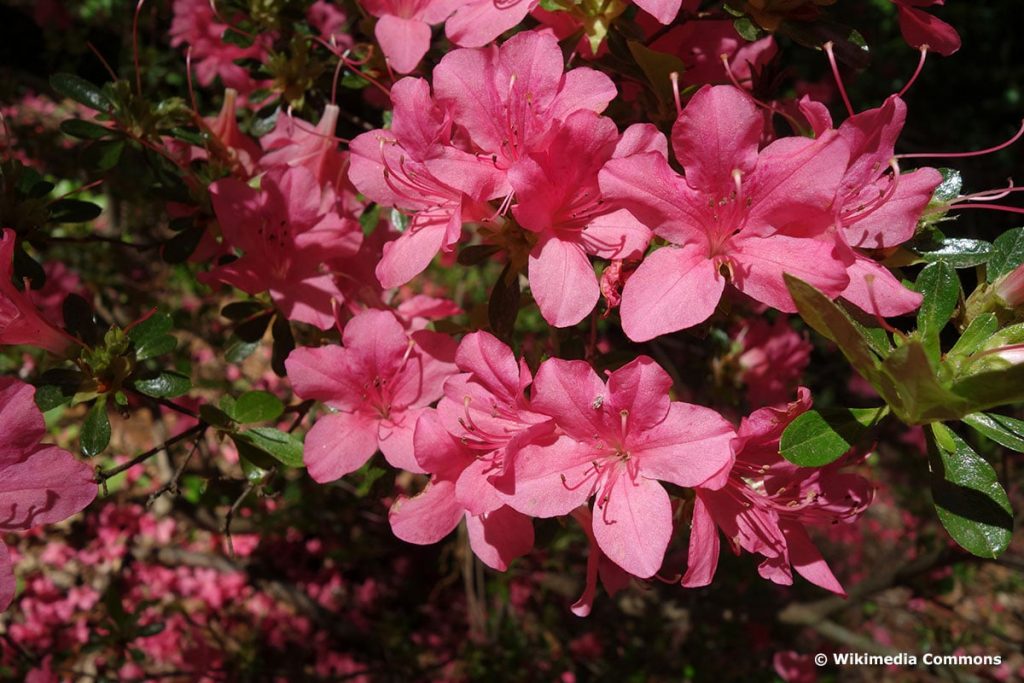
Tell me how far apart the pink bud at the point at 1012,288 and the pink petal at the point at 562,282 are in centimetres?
54

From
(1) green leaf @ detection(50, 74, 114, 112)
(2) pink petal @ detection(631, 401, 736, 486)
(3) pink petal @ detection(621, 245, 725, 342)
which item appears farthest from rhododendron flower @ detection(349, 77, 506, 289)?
(1) green leaf @ detection(50, 74, 114, 112)

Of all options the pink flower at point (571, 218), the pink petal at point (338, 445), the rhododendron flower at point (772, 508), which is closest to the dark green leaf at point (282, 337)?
the pink petal at point (338, 445)

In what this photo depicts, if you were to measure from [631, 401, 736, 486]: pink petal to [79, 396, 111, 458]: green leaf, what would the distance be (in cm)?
85

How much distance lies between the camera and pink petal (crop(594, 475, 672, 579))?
0.90m

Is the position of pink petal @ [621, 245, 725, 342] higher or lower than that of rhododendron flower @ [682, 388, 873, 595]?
higher

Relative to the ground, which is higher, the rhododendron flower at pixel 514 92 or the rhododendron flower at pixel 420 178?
the rhododendron flower at pixel 514 92

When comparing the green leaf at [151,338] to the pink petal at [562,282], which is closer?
the pink petal at [562,282]

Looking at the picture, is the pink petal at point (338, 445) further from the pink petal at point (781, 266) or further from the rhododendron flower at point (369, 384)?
the pink petal at point (781, 266)

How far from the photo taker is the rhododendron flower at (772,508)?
38.2 inches

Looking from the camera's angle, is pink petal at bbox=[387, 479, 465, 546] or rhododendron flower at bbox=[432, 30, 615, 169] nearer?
rhododendron flower at bbox=[432, 30, 615, 169]

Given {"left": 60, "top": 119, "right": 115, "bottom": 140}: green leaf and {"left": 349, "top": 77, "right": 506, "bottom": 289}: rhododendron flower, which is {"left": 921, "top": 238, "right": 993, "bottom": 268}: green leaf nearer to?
{"left": 349, "top": 77, "right": 506, "bottom": 289}: rhododendron flower

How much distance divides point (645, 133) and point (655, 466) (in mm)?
441

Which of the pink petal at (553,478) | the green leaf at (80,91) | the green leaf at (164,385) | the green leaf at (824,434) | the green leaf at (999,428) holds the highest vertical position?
the green leaf at (80,91)

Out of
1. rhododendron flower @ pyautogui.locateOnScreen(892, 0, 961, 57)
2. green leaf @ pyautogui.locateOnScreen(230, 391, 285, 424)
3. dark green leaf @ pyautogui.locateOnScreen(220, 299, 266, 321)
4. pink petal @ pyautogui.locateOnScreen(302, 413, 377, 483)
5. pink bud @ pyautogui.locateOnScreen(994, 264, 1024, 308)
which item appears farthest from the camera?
dark green leaf @ pyautogui.locateOnScreen(220, 299, 266, 321)
